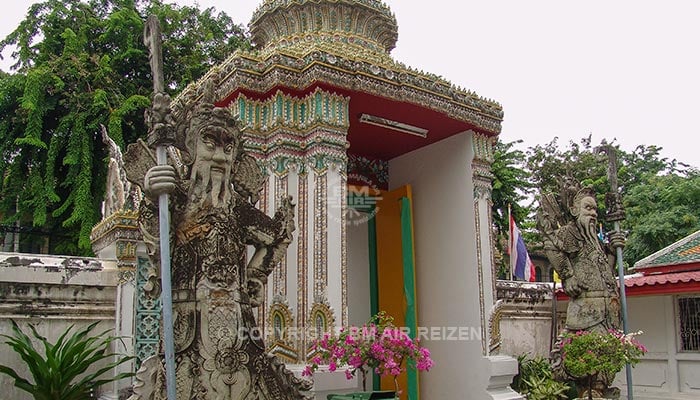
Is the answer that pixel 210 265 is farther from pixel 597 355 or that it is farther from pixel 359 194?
pixel 359 194

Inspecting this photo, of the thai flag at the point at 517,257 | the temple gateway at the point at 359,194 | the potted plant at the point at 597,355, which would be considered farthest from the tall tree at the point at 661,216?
the potted plant at the point at 597,355

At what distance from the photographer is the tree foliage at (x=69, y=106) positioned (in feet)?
43.1

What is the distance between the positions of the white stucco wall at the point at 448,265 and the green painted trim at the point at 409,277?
148mm

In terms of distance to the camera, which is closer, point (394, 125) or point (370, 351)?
point (370, 351)

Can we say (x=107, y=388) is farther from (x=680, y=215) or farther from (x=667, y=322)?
(x=680, y=215)

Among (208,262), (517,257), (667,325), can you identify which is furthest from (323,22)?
(667,325)

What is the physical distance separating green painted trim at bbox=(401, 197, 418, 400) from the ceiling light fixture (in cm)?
111

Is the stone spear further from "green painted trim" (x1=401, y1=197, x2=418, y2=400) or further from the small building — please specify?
the small building

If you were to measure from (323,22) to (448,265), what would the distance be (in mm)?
3861

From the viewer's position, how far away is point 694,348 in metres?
10.7

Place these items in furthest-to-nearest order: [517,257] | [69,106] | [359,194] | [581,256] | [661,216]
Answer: [661,216] → [69,106] → [517,257] → [359,194] → [581,256]

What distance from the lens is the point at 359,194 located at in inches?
412

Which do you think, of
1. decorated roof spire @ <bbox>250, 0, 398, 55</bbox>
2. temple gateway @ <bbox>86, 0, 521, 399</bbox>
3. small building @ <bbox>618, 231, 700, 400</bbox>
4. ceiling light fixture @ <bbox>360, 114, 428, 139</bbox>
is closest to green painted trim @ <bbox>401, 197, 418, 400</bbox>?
temple gateway @ <bbox>86, 0, 521, 399</bbox>

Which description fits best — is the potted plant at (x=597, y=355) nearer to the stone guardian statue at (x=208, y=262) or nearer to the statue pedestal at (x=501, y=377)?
the statue pedestal at (x=501, y=377)
